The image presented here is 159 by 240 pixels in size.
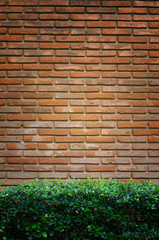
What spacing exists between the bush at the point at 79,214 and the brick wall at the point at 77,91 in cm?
75

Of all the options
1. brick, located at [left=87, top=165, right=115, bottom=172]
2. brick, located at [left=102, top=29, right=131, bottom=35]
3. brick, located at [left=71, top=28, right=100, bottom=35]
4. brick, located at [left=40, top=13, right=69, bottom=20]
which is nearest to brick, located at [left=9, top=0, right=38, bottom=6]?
brick, located at [left=40, top=13, right=69, bottom=20]

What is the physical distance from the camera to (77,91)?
142 inches

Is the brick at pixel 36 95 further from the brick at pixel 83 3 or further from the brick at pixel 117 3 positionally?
the brick at pixel 117 3

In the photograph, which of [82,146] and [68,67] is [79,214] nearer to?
[82,146]

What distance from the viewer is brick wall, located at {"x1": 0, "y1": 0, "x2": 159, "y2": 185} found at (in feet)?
11.7

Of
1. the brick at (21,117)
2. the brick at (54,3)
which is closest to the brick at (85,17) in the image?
the brick at (54,3)

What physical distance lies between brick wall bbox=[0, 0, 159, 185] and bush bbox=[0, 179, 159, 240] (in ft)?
2.48

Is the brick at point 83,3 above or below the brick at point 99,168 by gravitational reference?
above

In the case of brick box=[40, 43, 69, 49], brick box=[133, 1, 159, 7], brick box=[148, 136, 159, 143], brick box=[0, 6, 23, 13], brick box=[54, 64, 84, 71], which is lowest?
brick box=[148, 136, 159, 143]

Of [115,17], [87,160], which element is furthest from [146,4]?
[87,160]

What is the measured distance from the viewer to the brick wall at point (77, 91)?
11.7ft

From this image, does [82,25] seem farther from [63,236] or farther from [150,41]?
[63,236]

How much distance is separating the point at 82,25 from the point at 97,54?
496 millimetres

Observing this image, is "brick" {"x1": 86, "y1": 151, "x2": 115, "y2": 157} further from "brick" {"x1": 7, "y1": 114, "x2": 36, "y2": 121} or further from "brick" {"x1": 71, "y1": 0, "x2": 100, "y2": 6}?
"brick" {"x1": 71, "y1": 0, "x2": 100, "y2": 6}
